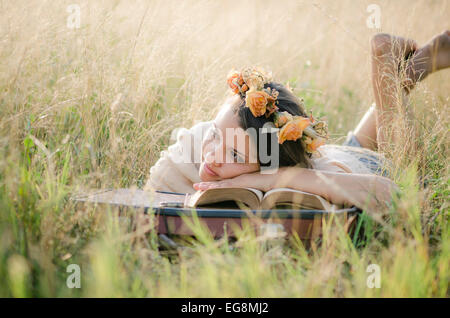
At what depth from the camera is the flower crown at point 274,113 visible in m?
2.09

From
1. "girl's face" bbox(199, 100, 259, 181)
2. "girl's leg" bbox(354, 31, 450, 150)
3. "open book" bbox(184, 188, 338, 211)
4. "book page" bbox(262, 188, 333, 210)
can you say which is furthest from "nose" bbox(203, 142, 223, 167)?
"girl's leg" bbox(354, 31, 450, 150)

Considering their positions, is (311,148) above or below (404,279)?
above

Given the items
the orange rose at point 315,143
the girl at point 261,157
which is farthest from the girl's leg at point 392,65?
the orange rose at point 315,143

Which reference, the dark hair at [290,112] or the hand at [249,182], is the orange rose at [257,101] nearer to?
the dark hair at [290,112]

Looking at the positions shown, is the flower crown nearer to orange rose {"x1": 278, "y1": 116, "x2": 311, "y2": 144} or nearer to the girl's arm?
orange rose {"x1": 278, "y1": 116, "x2": 311, "y2": 144}

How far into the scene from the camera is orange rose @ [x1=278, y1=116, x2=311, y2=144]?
81.7 inches

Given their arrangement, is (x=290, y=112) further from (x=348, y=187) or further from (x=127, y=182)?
(x=127, y=182)

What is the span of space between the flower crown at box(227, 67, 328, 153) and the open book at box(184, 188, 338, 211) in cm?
32

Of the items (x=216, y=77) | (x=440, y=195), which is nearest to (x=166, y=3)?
(x=216, y=77)

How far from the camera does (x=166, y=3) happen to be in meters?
3.58

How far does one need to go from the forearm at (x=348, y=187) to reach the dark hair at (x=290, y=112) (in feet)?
0.79

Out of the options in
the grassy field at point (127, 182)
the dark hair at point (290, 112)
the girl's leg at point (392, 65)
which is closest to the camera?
the grassy field at point (127, 182)

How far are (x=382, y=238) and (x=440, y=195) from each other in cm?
73

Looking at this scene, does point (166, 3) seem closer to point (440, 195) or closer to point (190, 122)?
point (190, 122)
